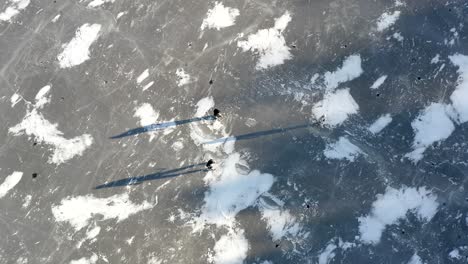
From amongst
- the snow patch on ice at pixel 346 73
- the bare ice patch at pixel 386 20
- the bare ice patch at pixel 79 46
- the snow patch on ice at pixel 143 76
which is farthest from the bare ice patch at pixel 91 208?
the bare ice patch at pixel 386 20

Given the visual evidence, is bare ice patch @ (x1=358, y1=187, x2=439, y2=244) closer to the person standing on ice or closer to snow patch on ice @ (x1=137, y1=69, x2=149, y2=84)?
the person standing on ice

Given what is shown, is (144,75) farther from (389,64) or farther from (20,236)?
(389,64)

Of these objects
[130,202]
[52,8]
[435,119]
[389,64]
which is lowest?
[130,202]

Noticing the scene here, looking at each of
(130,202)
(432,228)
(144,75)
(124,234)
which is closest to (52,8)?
(144,75)

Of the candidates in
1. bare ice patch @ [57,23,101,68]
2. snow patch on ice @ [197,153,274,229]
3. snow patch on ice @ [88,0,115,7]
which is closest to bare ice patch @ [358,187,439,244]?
snow patch on ice @ [197,153,274,229]

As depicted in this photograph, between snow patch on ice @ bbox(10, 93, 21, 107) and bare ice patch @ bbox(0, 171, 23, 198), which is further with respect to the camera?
snow patch on ice @ bbox(10, 93, 21, 107)

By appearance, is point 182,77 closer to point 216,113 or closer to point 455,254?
point 216,113

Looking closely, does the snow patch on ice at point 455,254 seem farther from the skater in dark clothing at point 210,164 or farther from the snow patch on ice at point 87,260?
the snow patch on ice at point 87,260
